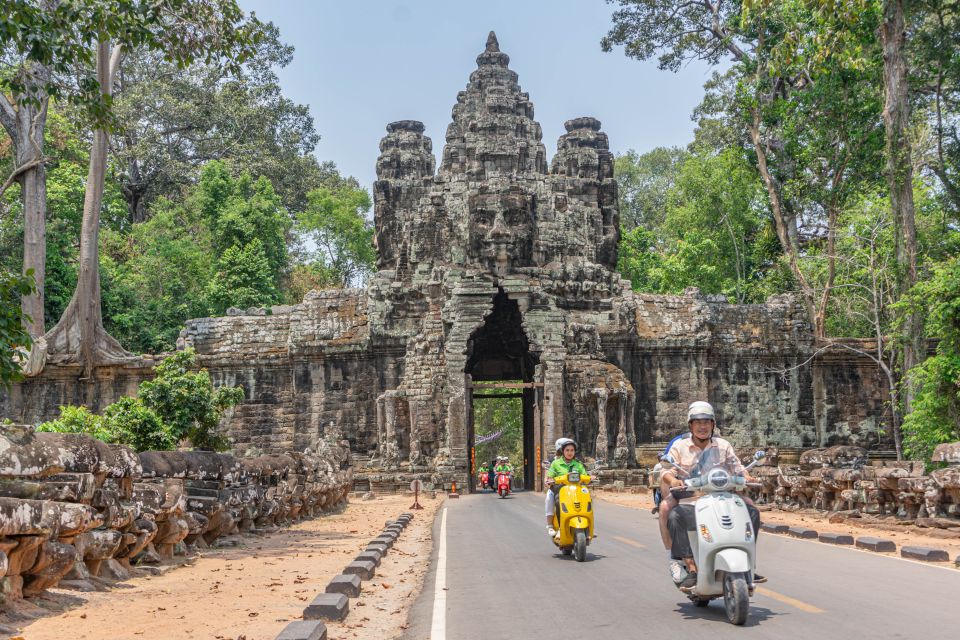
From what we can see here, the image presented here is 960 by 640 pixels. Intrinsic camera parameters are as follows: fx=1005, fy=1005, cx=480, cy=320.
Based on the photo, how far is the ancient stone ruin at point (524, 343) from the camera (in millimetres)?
Answer: 31047

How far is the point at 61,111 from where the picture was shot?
47.3m

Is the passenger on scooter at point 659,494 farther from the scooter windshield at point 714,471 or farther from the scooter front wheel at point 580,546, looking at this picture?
the scooter front wheel at point 580,546

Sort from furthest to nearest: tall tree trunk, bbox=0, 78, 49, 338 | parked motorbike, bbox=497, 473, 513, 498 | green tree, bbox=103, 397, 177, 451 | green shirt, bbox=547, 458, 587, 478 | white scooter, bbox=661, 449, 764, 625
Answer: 1. tall tree trunk, bbox=0, 78, 49, 338
2. parked motorbike, bbox=497, 473, 513, 498
3. green tree, bbox=103, 397, 177, 451
4. green shirt, bbox=547, 458, 587, 478
5. white scooter, bbox=661, 449, 764, 625

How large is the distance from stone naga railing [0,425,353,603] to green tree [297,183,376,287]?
4014cm

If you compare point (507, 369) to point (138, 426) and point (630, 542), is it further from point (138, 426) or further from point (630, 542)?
point (630, 542)

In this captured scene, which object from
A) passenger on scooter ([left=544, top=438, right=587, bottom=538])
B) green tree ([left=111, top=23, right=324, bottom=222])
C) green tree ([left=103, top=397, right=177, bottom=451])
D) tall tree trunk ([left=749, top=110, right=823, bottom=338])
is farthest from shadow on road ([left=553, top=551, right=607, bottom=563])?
green tree ([left=111, top=23, right=324, bottom=222])

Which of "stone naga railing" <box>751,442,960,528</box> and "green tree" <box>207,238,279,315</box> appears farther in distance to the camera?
"green tree" <box>207,238,279,315</box>

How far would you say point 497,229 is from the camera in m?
32.3

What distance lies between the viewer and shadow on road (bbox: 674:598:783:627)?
290 inches

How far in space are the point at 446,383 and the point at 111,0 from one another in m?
18.6

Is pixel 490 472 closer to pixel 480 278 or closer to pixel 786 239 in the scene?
pixel 480 278

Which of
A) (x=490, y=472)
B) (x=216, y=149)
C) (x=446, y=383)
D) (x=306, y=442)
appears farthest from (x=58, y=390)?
(x=216, y=149)

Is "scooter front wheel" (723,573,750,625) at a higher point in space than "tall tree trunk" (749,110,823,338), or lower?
lower

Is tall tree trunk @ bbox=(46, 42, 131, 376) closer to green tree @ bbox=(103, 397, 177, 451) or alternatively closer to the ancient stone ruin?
the ancient stone ruin
